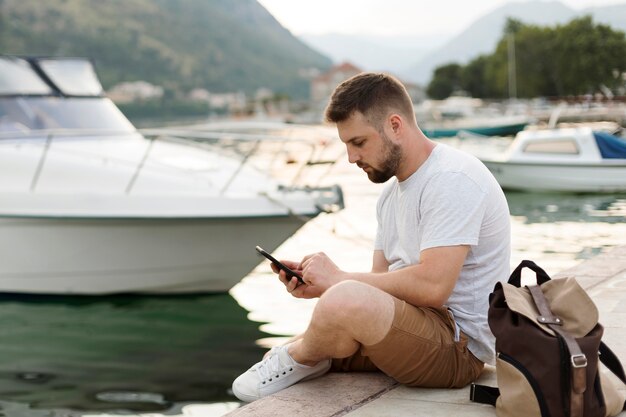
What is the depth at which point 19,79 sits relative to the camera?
9.70 metres

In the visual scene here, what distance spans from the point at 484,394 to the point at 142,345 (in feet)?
15.5

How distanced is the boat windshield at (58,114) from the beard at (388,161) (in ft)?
21.5

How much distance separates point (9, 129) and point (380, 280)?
6687mm

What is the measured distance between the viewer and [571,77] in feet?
335

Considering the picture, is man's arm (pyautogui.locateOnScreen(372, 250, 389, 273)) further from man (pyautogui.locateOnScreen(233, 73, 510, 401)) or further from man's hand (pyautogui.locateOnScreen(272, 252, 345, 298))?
man's hand (pyautogui.locateOnScreen(272, 252, 345, 298))

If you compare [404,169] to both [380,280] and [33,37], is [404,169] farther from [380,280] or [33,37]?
[33,37]

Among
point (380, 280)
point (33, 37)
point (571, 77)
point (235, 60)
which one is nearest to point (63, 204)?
point (380, 280)

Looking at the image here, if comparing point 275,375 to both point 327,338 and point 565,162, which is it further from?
point 565,162

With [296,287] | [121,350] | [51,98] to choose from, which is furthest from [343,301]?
[51,98]

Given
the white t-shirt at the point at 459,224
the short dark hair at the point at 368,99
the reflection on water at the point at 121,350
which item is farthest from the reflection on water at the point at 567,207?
the short dark hair at the point at 368,99

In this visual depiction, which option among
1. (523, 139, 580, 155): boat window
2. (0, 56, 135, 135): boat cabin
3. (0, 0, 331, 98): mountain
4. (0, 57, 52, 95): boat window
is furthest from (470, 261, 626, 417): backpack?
(0, 0, 331, 98): mountain

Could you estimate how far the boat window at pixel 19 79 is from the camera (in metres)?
9.55

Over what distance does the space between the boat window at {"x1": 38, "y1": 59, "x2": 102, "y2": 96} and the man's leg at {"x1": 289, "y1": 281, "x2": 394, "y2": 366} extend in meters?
7.14

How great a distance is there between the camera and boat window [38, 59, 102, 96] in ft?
32.6
